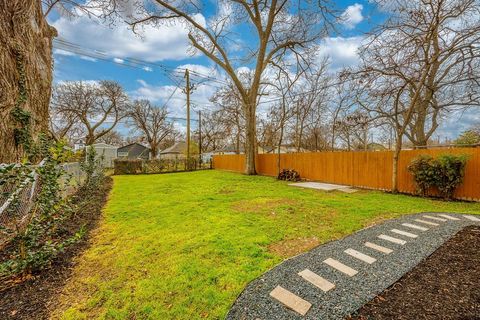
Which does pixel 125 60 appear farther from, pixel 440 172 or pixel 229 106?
pixel 440 172

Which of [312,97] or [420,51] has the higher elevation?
[312,97]

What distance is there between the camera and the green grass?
185 centimetres

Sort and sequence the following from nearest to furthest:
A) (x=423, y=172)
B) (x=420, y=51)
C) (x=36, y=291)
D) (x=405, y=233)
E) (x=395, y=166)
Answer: (x=36, y=291) → (x=405, y=233) → (x=423, y=172) → (x=420, y=51) → (x=395, y=166)

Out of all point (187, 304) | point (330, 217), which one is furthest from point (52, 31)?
point (330, 217)

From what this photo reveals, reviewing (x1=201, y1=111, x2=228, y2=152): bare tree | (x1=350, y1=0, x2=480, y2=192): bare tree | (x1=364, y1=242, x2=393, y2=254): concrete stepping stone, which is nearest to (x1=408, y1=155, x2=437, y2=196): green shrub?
(x1=350, y1=0, x2=480, y2=192): bare tree

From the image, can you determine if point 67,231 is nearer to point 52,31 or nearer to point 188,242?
point 188,242

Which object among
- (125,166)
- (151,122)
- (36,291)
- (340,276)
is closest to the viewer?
(36,291)

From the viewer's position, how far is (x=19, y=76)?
3975mm

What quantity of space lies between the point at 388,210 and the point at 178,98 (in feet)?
54.8

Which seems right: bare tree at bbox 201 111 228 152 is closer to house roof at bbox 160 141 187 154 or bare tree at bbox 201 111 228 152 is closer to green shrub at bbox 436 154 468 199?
house roof at bbox 160 141 187 154

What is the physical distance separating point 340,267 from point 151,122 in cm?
3172

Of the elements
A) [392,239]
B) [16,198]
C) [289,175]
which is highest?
[16,198]

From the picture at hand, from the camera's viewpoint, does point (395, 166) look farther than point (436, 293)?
Yes

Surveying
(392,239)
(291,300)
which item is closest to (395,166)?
(392,239)
